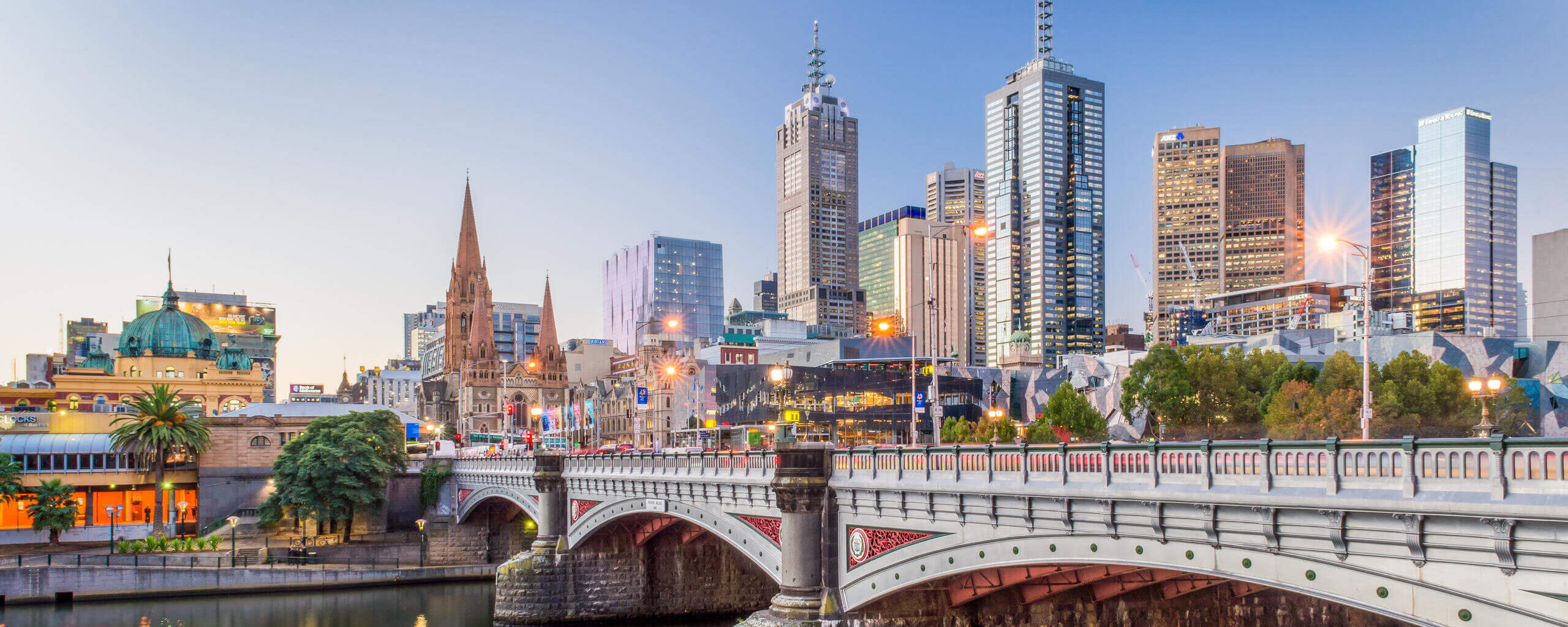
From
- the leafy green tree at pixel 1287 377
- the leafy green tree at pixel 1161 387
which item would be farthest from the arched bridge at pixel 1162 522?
the leafy green tree at pixel 1161 387

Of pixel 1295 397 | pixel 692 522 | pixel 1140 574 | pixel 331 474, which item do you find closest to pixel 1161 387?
pixel 1295 397

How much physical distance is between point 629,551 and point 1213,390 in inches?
2071

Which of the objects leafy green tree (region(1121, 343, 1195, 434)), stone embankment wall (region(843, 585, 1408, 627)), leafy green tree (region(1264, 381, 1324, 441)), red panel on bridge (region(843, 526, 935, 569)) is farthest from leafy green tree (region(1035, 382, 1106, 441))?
red panel on bridge (region(843, 526, 935, 569))

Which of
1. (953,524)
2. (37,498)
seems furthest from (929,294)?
(37,498)

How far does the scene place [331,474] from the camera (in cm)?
8919

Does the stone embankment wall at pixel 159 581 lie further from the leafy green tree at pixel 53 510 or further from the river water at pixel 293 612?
the leafy green tree at pixel 53 510

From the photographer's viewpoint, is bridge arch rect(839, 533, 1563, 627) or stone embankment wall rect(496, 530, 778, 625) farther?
stone embankment wall rect(496, 530, 778, 625)

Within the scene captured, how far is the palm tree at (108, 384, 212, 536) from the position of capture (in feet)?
305

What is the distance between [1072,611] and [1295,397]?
5162 centimetres

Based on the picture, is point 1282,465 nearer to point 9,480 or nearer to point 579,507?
point 579,507

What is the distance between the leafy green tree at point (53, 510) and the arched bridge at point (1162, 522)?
64.8 meters

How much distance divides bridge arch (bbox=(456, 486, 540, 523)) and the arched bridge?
23.7 m

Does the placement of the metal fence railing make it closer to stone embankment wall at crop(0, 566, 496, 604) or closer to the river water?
stone embankment wall at crop(0, 566, 496, 604)

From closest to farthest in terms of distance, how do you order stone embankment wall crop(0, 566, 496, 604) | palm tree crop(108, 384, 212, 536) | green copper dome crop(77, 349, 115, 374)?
1. stone embankment wall crop(0, 566, 496, 604)
2. palm tree crop(108, 384, 212, 536)
3. green copper dome crop(77, 349, 115, 374)
